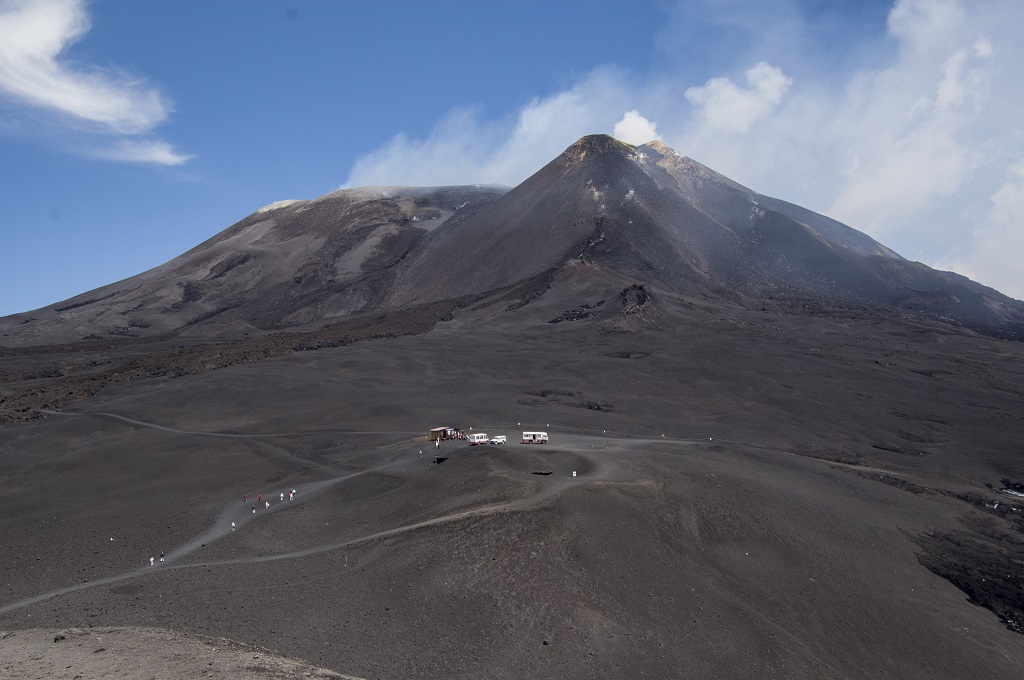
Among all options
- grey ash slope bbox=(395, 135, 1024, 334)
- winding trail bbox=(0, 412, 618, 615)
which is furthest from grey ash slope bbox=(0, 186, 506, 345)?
winding trail bbox=(0, 412, 618, 615)

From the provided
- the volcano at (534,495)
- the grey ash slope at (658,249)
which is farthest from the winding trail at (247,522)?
the grey ash slope at (658,249)

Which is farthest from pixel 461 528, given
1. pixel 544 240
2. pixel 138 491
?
pixel 544 240

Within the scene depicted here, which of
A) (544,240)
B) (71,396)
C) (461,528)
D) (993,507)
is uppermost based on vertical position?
(544,240)

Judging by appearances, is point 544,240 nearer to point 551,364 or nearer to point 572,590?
point 551,364

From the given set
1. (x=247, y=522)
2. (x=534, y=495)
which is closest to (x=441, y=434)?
(x=247, y=522)

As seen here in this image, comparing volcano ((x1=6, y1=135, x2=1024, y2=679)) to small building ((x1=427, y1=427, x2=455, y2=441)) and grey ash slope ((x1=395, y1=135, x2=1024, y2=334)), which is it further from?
grey ash slope ((x1=395, y1=135, x2=1024, y2=334))

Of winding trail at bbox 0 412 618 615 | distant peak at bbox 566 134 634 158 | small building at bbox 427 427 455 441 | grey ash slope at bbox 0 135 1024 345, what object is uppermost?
distant peak at bbox 566 134 634 158

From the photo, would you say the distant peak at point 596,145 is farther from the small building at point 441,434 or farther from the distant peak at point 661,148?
the small building at point 441,434

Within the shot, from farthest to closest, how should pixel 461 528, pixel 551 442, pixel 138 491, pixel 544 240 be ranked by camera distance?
pixel 544 240
pixel 551 442
pixel 138 491
pixel 461 528
